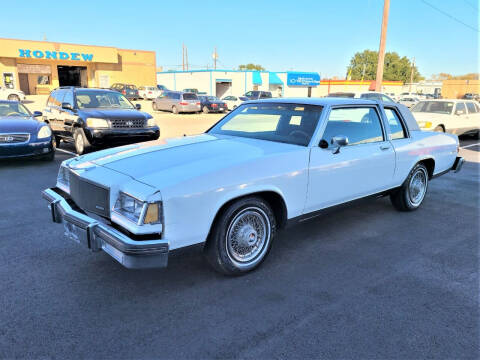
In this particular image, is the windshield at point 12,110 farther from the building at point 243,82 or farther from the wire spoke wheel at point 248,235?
the building at point 243,82

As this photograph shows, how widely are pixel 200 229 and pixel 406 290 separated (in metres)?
1.90

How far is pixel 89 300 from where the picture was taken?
3.11 metres

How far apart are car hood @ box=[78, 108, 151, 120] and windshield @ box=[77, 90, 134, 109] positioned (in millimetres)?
423

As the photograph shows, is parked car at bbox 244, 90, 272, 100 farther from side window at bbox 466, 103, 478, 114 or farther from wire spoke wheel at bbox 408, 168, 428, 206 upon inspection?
wire spoke wheel at bbox 408, 168, 428, 206

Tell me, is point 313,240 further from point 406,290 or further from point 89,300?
point 89,300

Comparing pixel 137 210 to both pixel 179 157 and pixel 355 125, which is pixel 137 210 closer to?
pixel 179 157

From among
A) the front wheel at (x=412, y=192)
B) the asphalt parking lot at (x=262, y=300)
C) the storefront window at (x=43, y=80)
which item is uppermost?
the storefront window at (x=43, y=80)

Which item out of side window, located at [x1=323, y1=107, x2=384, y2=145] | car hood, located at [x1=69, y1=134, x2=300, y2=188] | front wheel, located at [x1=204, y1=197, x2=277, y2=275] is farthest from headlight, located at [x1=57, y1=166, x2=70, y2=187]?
side window, located at [x1=323, y1=107, x2=384, y2=145]

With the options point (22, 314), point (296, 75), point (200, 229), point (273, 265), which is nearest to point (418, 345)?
point (273, 265)

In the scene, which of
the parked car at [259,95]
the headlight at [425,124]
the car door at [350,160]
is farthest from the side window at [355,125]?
the parked car at [259,95]

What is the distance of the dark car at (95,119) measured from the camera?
29.5 feet

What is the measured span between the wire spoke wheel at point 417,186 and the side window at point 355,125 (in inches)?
45.5

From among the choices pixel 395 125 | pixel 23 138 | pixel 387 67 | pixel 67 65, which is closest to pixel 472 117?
pixel 395 125

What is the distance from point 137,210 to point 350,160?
245cm
